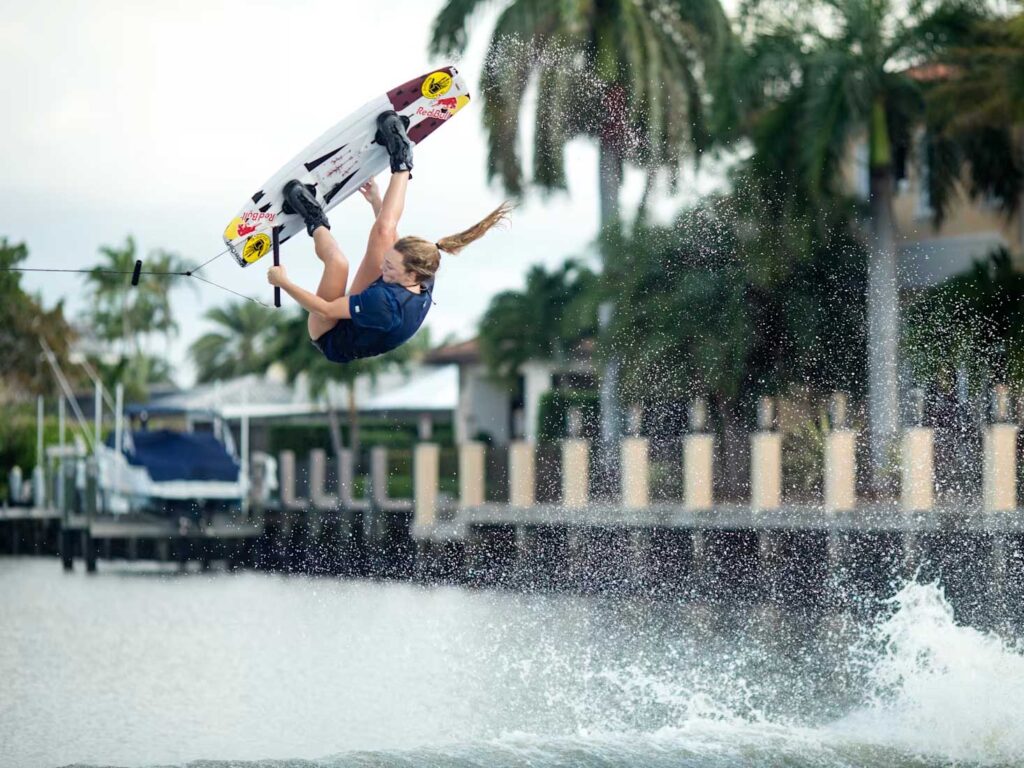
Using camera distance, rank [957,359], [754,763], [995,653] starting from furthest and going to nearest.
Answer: [957,359] < [995,653] < [754,763]

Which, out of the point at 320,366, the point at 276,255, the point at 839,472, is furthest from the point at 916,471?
the point at 320,366

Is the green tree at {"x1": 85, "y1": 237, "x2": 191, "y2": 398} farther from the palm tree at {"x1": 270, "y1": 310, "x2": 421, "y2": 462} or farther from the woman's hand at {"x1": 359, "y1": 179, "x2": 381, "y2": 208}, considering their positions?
the woman's hand at {"x1": 359, "y1": 179, "x2": 381, "y2": 208}

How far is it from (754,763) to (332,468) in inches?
858

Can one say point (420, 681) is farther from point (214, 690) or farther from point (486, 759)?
point (486, 759)

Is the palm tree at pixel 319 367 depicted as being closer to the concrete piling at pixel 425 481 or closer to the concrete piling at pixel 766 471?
the concrete piling at pixel 425 481

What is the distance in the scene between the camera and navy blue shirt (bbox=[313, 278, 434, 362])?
744 cm

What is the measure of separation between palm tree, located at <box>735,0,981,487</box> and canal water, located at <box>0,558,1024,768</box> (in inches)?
336

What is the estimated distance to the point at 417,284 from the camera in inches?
295

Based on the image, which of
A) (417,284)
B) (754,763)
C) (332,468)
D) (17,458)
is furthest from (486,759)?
(17,458)

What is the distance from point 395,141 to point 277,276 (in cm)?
84

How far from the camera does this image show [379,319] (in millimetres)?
7449

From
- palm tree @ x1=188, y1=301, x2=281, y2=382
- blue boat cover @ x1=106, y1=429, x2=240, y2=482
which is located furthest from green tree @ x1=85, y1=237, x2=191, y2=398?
blue boat cover @ x1=106, y1=429, x2=240, y2=482

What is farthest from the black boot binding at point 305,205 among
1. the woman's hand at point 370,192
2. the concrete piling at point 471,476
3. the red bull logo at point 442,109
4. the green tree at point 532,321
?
the green tree at point 532,321

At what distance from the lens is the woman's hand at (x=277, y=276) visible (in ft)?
24.6
